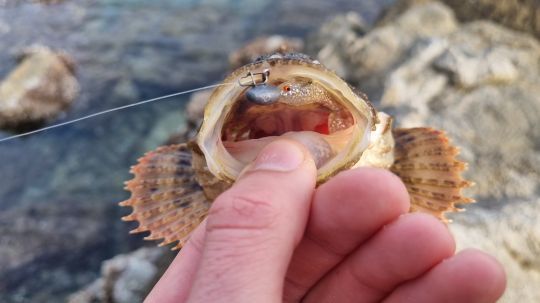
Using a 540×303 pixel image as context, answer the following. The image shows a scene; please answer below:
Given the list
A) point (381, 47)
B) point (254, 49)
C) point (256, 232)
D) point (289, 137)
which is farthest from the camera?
point (254, 49)

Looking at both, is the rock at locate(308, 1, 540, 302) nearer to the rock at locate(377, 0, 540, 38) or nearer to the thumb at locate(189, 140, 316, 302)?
the rock at locate(377, 0, 540, 38)

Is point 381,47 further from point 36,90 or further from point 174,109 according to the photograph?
point 36,90

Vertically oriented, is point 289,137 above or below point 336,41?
below

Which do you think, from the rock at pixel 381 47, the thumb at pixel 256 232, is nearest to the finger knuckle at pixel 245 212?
the thumb at pixel 256 232

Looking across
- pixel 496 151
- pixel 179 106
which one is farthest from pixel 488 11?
pixel 179 106

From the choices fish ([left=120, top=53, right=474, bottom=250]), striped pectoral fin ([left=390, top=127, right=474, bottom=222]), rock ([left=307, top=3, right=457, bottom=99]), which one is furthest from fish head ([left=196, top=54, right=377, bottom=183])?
rock ([left=307, top=3, right=457, bottom=99])

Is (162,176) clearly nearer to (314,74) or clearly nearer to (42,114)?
(314,74)

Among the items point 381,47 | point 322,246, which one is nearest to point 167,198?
point 322,246
